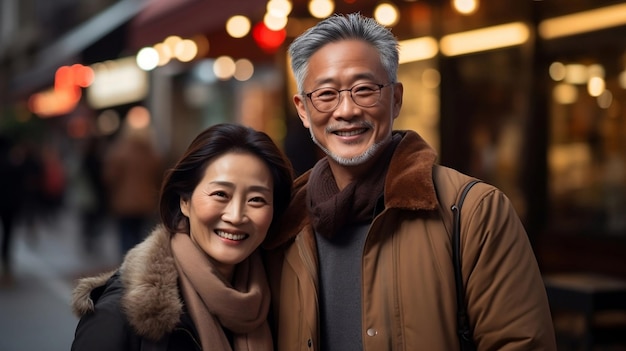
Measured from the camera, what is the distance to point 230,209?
273 cm

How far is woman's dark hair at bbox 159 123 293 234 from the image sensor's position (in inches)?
111

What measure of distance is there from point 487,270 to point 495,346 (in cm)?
22

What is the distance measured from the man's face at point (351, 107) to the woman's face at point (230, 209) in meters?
0.26

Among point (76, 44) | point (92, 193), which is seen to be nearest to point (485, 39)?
point (92, 193)

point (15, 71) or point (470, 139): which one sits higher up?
point (15, 71)

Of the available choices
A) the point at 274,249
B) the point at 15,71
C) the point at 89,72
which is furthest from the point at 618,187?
the point at 15,71

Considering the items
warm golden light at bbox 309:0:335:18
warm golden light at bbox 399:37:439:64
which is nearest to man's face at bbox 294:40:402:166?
warm golden light at bbox 309:0:335:18

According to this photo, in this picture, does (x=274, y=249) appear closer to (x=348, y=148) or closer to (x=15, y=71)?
(x=348, y=148)

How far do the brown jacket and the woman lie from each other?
0.21m

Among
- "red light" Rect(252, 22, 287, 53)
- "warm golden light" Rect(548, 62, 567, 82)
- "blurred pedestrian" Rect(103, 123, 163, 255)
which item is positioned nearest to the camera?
"warm golden light" Rect(548, 62, 567, 82)

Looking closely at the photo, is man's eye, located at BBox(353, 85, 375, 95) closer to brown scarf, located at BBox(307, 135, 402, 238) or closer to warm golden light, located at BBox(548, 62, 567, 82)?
brown scarf, located at BBox(307, 135, 402, 238)

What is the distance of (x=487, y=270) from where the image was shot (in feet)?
8.45

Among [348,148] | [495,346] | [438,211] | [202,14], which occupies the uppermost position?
[202,14]

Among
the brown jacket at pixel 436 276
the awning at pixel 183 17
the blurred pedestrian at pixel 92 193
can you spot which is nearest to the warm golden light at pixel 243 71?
the blurred pedestrian at pixel 92 193
